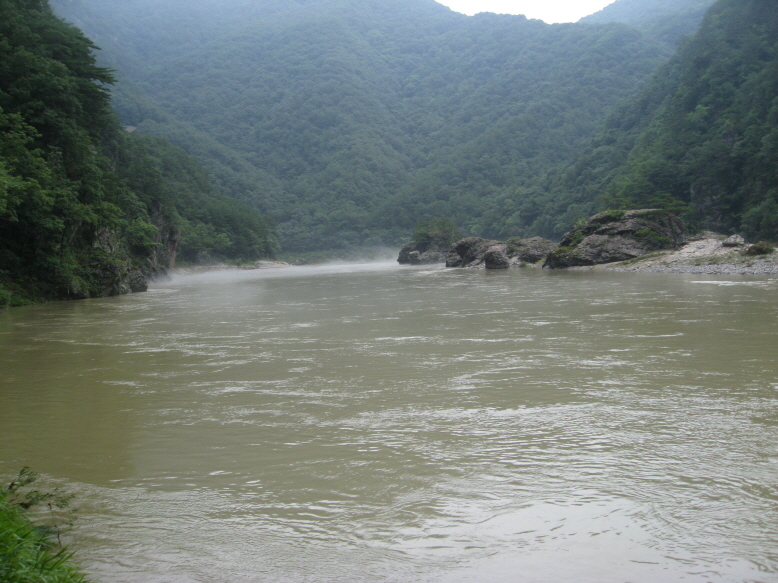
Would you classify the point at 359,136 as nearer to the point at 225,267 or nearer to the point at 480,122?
the point at 480,122

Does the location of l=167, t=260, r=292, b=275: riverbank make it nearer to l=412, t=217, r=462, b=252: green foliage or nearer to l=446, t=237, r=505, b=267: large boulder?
l=412, t=217, r=462, b=252: green foliage

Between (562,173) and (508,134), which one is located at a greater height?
(508,134)

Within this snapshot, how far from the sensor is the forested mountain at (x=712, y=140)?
5072 centimetres

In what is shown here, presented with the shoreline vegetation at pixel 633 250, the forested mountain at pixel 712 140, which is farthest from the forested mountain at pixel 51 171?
the forested mountain at pixel 712 140

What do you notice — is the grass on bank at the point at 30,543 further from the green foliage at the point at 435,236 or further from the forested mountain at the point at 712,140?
the green foliage at the point at 435,236

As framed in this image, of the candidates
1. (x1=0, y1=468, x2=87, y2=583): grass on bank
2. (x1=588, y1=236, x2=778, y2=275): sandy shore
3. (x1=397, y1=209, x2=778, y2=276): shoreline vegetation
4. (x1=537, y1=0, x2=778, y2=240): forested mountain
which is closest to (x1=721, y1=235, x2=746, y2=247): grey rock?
(x1=397, y1=209, x2=778, y2=276): shoreline vegetation

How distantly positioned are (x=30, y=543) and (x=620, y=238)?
4462 centimetres

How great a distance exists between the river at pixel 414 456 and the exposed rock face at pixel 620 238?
32.3m

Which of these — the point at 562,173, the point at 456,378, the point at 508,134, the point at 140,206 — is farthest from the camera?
the point at 508,134

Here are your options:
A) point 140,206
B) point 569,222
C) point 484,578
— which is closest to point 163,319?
point 484,578

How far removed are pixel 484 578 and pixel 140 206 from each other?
159 ft

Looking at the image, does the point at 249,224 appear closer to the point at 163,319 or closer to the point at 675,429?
the point at 163,319

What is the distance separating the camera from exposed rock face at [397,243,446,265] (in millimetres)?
75250

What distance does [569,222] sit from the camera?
270ft
